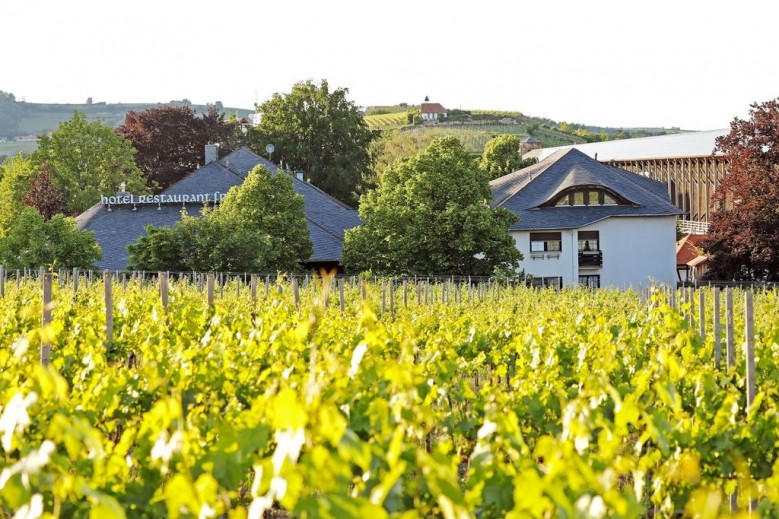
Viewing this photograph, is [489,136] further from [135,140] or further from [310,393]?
[310,393]

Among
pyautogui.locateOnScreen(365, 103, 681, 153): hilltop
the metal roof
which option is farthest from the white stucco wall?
pyautogui.locateOnScreen(365, 103, 681, 153): hilltop

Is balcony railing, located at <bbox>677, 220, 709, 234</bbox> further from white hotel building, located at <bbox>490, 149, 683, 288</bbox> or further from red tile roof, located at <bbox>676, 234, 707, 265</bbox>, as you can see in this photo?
white hotel building, located at <bbox>490, 149, 683, 288</bbox>

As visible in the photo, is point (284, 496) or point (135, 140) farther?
point (135, 140)

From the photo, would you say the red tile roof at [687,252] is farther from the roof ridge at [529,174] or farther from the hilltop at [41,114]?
the hilltop at [41,114]

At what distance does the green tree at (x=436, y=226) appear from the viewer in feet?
106

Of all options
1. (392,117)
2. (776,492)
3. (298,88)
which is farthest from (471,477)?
(392,117)

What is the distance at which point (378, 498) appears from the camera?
9.93 ft

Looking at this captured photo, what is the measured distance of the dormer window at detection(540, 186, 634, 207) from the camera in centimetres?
4166

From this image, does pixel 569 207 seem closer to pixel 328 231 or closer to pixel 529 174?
pixel 529 174

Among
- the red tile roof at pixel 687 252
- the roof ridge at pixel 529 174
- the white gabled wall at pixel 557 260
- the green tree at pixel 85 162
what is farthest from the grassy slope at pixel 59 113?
the white gabled wall at pixel 557 260

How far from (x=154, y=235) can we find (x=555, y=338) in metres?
20.2

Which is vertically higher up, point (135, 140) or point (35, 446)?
point (135, 140)

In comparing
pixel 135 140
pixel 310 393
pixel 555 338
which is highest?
pixel 135 140

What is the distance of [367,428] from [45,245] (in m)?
25.1
